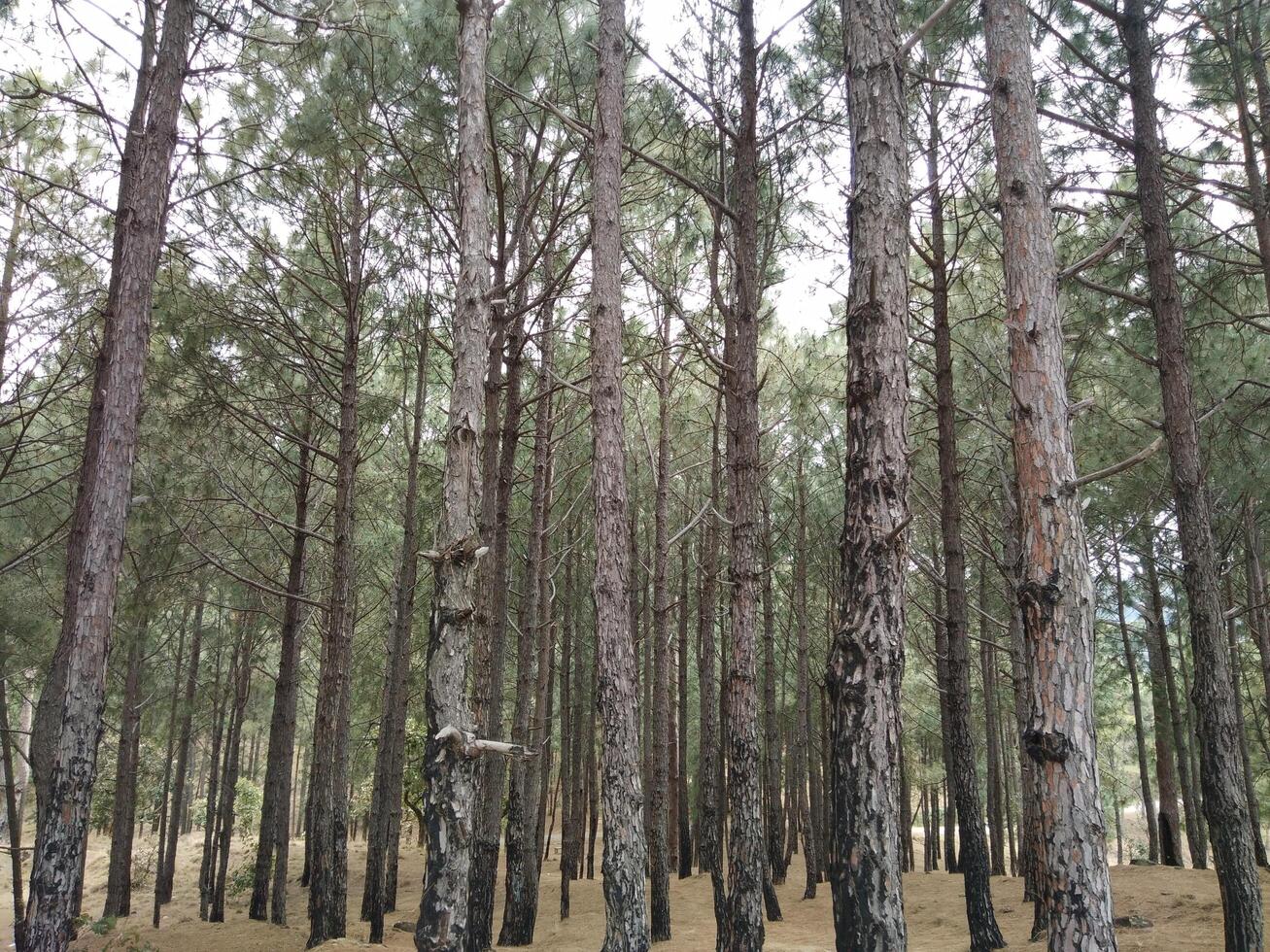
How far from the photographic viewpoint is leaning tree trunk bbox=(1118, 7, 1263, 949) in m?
6.08

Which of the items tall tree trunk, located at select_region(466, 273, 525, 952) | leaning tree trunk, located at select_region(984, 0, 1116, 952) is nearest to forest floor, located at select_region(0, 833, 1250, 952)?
tall tree trunk, located at select_region(466, 273, 525, 952)

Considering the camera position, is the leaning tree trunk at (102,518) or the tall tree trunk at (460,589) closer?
the tall tree trunk at (460,589)

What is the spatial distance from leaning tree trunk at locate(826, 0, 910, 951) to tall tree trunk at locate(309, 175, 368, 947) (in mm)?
6341

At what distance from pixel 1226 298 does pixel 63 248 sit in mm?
13386

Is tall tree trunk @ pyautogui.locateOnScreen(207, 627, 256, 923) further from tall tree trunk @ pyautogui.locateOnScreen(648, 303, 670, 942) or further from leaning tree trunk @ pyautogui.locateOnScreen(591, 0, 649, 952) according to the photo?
leaning tree trunk @ pyautogui.locateOnScreen(591, 0, 649, 952)

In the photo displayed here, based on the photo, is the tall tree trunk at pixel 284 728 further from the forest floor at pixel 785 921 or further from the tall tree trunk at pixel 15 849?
the tall tree trunk at pixel 15 849

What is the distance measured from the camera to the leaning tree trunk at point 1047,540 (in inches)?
155

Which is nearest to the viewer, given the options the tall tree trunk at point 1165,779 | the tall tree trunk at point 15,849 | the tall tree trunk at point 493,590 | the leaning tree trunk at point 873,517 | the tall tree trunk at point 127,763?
the leaning tree trunk at point 873,517

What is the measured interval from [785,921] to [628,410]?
8.72 meters

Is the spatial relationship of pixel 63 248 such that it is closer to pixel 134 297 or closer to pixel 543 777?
pixel 134 297

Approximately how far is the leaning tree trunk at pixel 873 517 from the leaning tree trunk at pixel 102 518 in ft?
16.2

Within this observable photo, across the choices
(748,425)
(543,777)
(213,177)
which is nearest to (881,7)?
(748,425)

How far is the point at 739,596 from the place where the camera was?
6.75 m

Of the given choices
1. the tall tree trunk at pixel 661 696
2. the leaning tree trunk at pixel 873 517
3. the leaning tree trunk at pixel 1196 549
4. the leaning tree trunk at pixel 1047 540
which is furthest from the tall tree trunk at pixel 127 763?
the leaning tree trunk at pixel 1196 549
